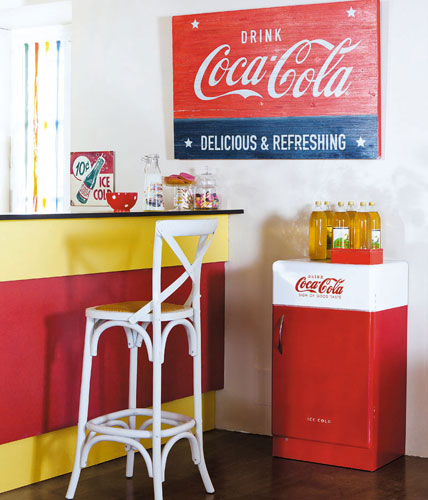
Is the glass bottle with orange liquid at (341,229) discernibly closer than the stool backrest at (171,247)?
No

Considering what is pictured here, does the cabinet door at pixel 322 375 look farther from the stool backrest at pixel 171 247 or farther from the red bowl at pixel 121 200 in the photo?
the red bowl at pixel 121 200

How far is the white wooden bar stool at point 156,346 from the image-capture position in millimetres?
2928

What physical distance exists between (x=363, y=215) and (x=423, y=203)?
27 centimetres

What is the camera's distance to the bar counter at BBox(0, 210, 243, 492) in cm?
310

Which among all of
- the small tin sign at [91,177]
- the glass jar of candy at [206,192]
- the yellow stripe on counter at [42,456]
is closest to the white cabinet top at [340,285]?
the glass jar of candy at [206,192]

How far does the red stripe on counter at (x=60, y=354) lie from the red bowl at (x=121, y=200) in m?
0.33

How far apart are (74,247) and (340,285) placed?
1.10m

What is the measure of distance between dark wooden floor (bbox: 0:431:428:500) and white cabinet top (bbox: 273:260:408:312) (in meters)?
0.68

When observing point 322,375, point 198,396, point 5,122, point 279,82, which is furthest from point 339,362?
point 5,122

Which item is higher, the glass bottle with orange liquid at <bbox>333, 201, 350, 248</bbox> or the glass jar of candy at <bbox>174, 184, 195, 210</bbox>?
the glass jar of candy at <bbox>174, 184, 195, 210</bbox>

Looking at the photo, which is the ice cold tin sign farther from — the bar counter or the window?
the window

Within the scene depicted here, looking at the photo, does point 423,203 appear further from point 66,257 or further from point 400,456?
point 66,257

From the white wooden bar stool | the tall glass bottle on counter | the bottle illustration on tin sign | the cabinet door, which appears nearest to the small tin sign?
the bottle illustration on tin sign

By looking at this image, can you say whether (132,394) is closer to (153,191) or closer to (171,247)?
(171,247)
